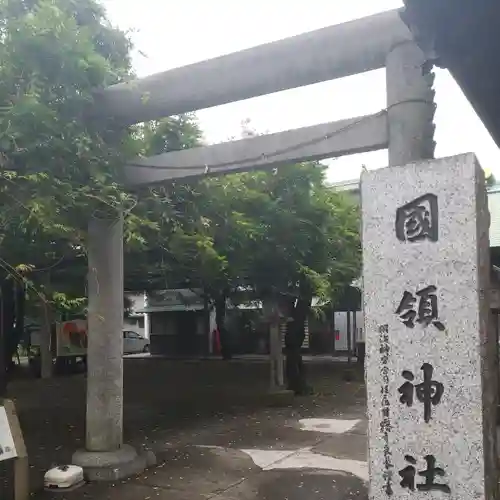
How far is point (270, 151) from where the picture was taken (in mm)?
6555

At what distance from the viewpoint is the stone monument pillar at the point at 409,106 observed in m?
4.64

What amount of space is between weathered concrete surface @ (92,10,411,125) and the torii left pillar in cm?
145

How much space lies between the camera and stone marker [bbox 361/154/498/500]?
355 centimetres

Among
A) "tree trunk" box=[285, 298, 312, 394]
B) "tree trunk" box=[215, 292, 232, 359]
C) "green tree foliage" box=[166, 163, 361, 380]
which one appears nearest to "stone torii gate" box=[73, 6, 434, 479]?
"green tree foliage" box=[166, 163, 361, 380]

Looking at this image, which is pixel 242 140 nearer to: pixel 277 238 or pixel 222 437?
pixel 277 238

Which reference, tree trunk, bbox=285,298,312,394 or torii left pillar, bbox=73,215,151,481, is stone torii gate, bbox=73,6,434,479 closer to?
torii left pillar, bbox=73,215,151,481

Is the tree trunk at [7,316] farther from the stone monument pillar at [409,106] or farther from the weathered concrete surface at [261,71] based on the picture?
the stone monument pillar at [409,106]

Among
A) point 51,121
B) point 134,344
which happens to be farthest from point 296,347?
point 134,344

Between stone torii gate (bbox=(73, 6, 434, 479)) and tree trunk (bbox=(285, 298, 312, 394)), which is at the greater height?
stone torii gate (bbox=(73, 6, 434, 479))

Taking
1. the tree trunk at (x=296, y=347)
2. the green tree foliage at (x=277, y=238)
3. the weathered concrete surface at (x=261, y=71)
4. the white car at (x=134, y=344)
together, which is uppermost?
the weathered concrete surface at (x=261, y=71)

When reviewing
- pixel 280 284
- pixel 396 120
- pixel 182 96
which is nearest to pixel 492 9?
pixel 396 120

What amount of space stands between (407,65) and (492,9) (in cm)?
141

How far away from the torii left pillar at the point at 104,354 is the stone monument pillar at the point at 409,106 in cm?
365

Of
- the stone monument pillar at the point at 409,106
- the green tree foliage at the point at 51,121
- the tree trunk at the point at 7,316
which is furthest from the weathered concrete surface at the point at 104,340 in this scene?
the stone monument pillar at the point at 409,106
